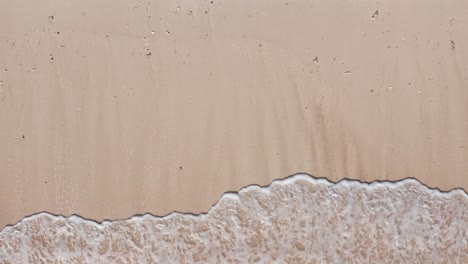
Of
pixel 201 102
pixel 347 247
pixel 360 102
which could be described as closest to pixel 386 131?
pixel 360 102

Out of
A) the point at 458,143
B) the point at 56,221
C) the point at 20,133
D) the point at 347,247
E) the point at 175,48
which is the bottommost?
the point at 347,247

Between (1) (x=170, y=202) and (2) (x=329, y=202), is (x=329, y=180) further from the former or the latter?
(1) (x=170, y=202)

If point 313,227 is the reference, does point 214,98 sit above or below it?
above

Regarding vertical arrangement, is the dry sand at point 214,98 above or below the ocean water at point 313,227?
above
